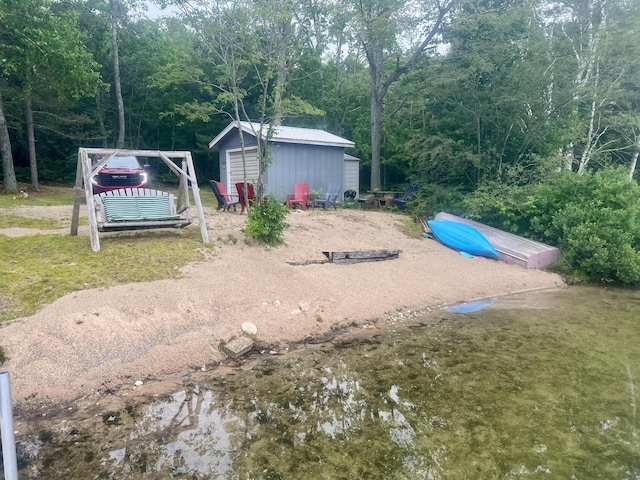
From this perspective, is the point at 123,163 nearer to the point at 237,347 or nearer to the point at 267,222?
the point at 267,222

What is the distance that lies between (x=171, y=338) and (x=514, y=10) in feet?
41.5

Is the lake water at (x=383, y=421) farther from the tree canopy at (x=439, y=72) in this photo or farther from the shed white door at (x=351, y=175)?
the shed white door at (x=351, y=175)

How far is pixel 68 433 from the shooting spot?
2.90 meters

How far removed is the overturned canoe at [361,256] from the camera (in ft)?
24.4

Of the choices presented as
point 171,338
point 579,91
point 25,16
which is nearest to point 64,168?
point 25,16

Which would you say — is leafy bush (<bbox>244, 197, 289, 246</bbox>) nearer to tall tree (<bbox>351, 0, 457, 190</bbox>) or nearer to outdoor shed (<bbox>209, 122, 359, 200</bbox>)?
outdoor shed (<bbox>209, 122, 359, 200</bbox>)

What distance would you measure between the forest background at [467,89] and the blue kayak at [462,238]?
1.41 m

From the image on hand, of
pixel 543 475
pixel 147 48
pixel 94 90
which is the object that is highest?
pixel 147 48

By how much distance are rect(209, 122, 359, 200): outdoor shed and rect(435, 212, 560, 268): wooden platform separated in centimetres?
591

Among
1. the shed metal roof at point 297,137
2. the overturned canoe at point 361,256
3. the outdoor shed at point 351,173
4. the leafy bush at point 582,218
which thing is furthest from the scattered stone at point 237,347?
the outdoor shed at point 351,173

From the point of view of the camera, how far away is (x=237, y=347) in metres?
4.28

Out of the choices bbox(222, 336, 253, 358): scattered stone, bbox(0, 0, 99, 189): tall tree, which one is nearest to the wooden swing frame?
bbox(222, 336, 253, 358): scattered stone

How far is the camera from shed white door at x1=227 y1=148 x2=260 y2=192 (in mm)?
13180

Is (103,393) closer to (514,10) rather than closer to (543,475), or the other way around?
(543,475)
